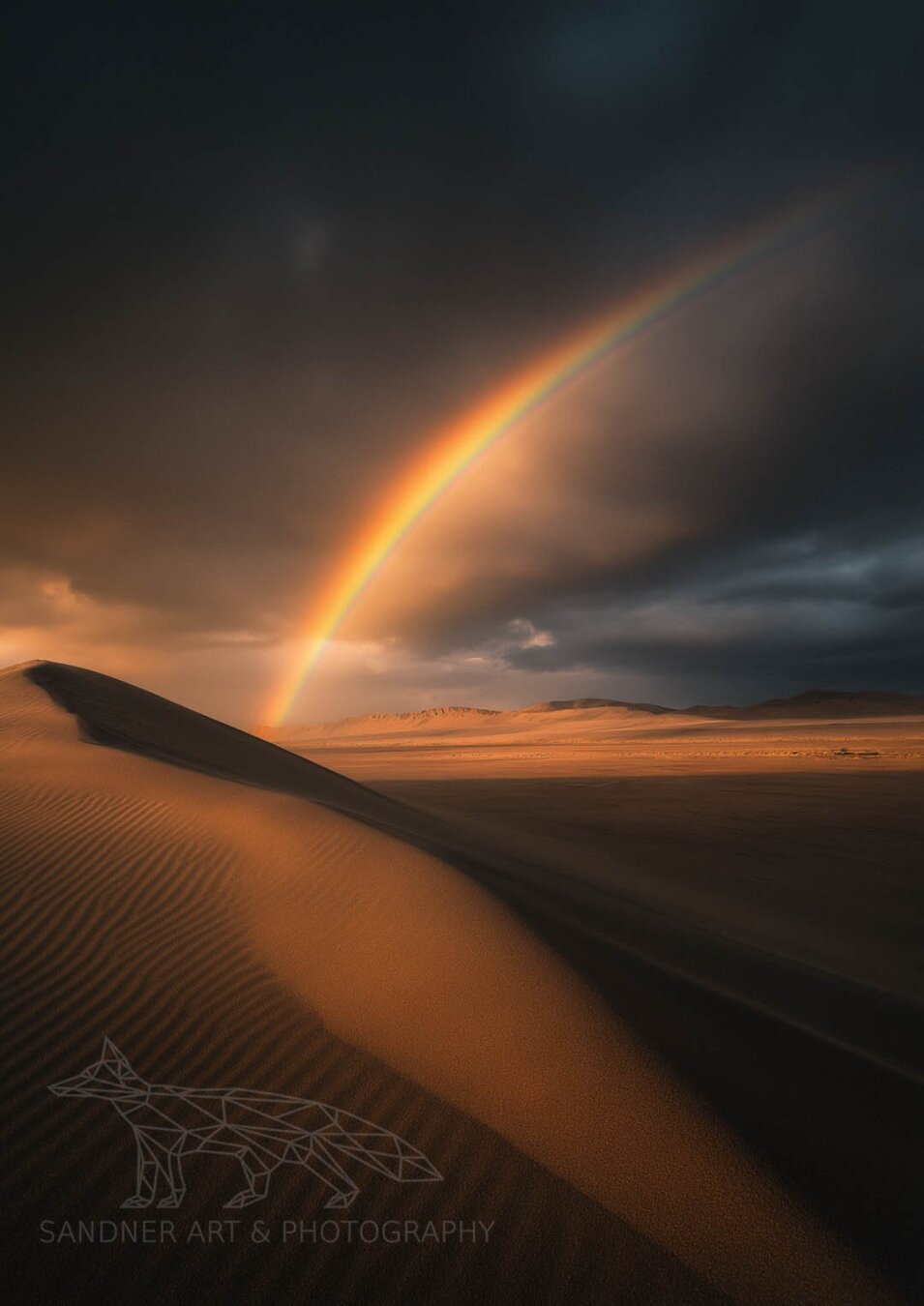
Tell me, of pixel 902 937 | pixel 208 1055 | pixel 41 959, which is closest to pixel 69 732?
pixel 41 959

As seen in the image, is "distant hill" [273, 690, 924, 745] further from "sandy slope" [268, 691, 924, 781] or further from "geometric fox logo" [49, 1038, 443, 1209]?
"geometric fox logo" [49, 1038, 443, 1209]

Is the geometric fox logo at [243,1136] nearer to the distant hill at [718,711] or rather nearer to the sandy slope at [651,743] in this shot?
the sandy slope at [651,743]

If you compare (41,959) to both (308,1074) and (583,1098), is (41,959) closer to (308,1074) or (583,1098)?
(308,1074)

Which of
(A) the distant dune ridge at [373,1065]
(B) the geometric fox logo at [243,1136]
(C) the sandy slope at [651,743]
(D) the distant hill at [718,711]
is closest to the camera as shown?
(A) the distant dune ridge at [373,1065]

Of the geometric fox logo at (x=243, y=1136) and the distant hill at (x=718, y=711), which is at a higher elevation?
the distant hill at (x=718, y=711)

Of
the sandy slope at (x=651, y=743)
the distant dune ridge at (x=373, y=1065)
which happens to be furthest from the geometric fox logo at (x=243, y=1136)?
the sandy slope at (x=651, y=743)

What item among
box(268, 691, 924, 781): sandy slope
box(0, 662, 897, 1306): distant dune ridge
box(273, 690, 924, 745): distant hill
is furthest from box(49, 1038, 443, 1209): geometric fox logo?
box(273, 690, 924, 745): distant hill
